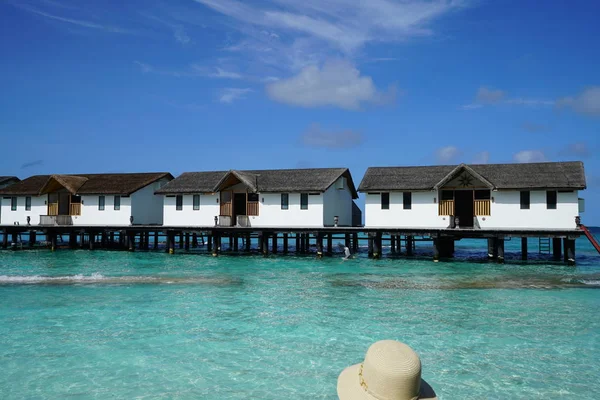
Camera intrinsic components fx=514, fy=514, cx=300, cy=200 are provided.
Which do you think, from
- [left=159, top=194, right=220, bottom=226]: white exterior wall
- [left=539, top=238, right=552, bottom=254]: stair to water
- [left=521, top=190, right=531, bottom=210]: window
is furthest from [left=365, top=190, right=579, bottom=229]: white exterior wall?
[left=159, top=194, right=220, bottom=226]: white exterior wall

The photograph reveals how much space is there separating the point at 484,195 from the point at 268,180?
49.1ft

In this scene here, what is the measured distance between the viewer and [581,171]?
30.1 m

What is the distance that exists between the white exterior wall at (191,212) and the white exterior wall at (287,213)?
10.4 feet

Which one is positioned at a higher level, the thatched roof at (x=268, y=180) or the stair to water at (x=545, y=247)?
the thatched roof at (x=268, y=180)

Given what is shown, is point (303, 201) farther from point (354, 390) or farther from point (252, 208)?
point (354, 390)

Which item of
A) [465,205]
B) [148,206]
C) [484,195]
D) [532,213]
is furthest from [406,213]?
[148,206]

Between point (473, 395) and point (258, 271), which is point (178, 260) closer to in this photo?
point (258, 271)

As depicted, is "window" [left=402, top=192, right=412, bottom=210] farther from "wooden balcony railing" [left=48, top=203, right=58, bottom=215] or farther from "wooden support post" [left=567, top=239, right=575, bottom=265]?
"wooden balcony railing" [left=48, top=203, right=58, bottom=215]

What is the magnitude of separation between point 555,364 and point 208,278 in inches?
654

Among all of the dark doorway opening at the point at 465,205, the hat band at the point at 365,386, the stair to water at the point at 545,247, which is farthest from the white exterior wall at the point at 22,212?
the hat band at the point at 365,386

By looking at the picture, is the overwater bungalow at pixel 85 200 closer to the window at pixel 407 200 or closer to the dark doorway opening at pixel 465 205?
the window at pixel 407 200

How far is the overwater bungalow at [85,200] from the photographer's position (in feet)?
131

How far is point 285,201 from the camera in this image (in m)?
35.2

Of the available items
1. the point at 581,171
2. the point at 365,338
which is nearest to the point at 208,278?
the point at 365,338
